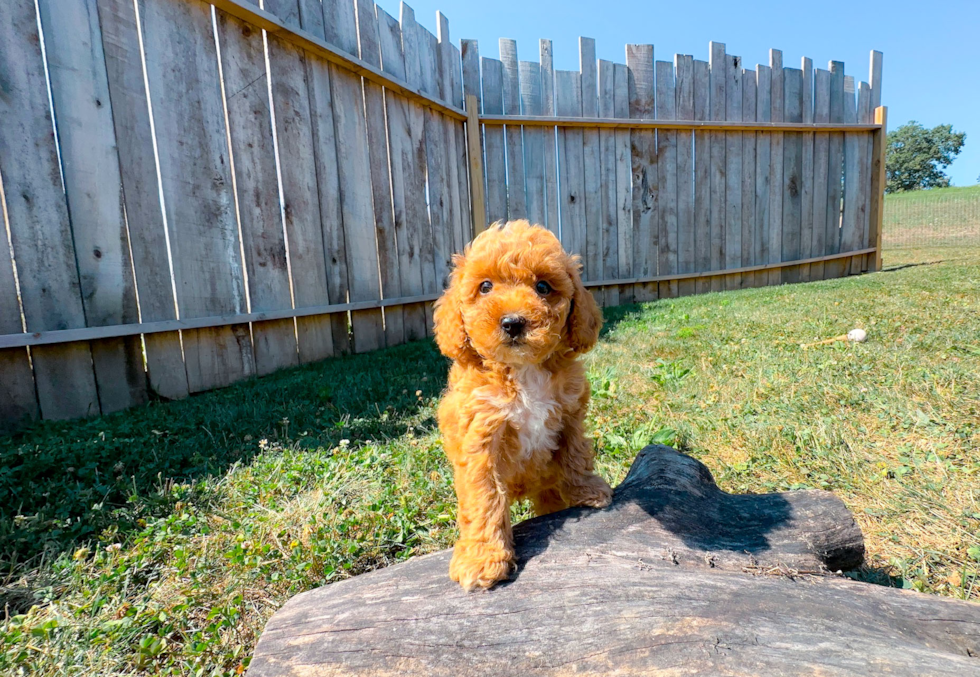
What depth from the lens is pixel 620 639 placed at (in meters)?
1.31

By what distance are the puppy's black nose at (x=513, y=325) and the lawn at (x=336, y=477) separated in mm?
1187

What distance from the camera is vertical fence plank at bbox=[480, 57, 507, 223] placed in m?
7.38

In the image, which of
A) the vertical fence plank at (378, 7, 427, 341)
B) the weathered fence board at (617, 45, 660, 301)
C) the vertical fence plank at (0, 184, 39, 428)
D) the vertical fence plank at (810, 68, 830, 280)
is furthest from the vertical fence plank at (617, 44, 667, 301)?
the vertical fence plank at (0, 184, 39, 428)

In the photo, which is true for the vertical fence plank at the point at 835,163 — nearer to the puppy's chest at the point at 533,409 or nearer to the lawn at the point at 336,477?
the lawn at the point at 336,477

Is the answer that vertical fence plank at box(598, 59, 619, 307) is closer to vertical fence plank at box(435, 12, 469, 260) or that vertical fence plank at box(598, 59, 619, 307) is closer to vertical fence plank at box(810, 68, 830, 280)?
vertical fence plank at box(435, 12, 469, 260)

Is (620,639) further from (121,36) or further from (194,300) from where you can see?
(121,36)

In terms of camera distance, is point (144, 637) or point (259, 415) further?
point (259, 415)

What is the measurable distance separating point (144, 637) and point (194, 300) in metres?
3.17

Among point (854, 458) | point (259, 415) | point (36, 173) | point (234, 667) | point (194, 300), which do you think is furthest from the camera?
point (194, 300)

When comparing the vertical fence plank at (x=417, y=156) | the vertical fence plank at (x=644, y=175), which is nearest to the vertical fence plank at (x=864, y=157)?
the vertical fence plank at (x=644, y=175)

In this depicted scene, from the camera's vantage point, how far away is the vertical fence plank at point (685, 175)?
28.4 feet

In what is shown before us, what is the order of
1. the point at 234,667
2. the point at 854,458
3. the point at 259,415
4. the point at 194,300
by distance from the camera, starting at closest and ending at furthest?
the point at 234,667 < the point at 854,458 < the point at 259,415 < the point at 194,300

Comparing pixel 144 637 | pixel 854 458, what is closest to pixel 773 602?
pixel 854 458

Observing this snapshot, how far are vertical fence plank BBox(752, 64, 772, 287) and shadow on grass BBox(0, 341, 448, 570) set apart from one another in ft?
25.9
